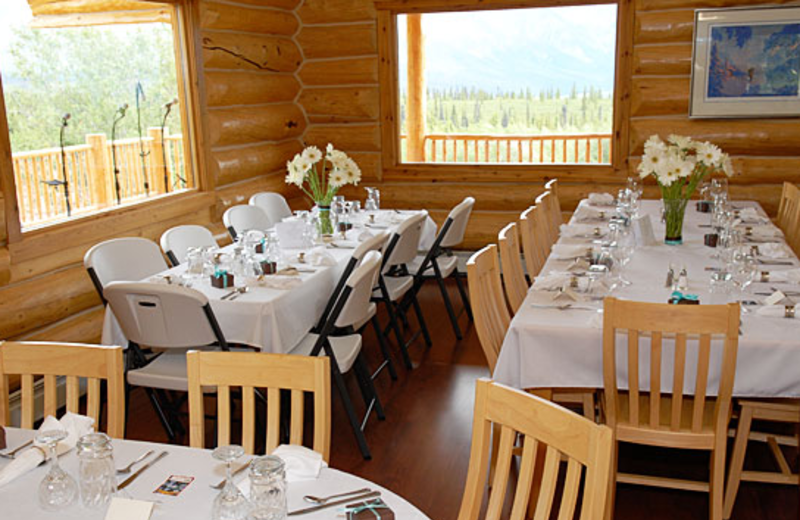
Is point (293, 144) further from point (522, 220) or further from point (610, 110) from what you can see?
point (522, 220)

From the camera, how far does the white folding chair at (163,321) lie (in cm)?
341

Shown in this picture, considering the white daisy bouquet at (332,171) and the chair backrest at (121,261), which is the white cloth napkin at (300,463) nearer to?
the chair backrest at (121,261)

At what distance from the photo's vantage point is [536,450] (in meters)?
1.91

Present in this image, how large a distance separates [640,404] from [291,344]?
169 centimetres

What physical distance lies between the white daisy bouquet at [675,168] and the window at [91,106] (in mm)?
3526

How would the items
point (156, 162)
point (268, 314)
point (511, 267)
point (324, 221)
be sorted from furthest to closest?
point (156, 162)
point (324, 221)
point (511, 267)
point (268, 314)

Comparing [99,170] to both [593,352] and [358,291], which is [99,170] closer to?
[358,291]

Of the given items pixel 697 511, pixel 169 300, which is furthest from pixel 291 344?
pixel 697 511

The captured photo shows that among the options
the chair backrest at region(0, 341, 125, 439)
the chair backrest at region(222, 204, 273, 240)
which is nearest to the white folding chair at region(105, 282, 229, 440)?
the chair backrest at region(0, 341, 125, 439)

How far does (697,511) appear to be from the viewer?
327 centimetres

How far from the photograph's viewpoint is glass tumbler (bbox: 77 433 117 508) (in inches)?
69.4

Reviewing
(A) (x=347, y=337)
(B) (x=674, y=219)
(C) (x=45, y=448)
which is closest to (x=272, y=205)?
(A) (x=347, y=337)

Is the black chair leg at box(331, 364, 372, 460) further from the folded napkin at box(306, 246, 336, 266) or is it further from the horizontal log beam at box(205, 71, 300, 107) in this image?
the horizontal log beam at box(205, 71, 300, 107)

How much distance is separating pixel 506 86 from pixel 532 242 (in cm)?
338
